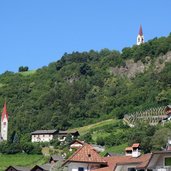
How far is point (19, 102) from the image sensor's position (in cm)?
19500

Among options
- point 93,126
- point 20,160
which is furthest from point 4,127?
point 20,160

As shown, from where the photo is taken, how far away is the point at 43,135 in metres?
150

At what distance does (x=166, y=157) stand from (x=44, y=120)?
117381 mm

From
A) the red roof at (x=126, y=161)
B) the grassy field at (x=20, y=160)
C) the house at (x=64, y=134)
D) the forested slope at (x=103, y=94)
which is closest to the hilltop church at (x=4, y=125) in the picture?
the forested slope at (x=103, y=94)

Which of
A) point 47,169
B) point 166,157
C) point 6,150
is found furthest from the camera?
point 6,150

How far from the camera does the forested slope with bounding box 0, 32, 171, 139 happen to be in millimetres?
163225

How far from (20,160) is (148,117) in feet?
85.5

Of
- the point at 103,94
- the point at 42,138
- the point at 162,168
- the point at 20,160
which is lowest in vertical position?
the point at 162,168

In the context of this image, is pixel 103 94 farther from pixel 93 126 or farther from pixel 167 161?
pixel 167 161

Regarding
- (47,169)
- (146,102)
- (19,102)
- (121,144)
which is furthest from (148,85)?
(47,169)

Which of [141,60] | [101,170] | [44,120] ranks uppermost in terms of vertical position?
[141,60]

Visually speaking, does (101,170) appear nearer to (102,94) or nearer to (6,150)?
(6,150)

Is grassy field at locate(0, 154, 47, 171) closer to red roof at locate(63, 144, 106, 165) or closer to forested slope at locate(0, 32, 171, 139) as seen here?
forested slope at locate(0, 32, 171, 139)

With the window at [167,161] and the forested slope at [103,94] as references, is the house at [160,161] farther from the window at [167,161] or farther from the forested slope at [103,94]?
the forested slope at [103,94]
